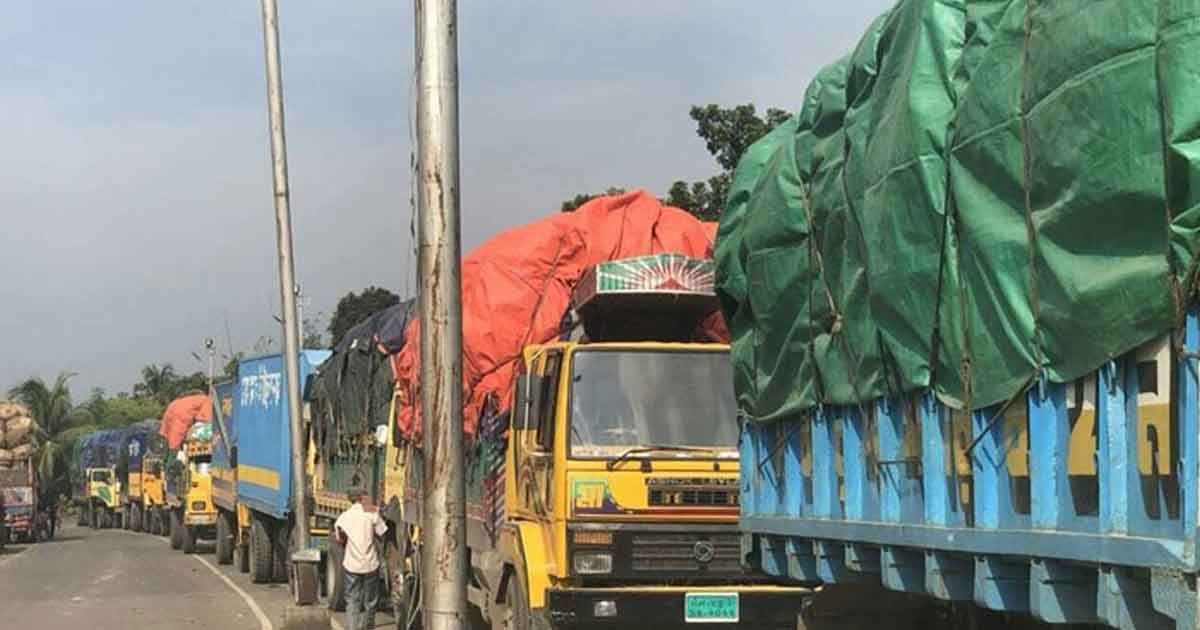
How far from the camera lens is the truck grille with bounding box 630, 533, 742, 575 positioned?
32.7 ft

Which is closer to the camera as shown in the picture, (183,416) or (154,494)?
(183,416)

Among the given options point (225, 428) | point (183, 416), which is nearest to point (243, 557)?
point (225, 428)

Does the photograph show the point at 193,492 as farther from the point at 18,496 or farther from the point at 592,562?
the point at 592,562

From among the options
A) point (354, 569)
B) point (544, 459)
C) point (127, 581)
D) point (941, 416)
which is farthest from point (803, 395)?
→ point (127, 581)

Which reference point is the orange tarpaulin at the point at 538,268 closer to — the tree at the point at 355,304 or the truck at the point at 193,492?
the truck at the point at 193,492

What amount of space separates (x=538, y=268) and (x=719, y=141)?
16854 mm

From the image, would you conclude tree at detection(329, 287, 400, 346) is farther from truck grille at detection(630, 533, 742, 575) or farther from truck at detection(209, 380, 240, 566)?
truck grille at detection(630, 533, 742, 575)

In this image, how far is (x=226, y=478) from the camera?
29.8m

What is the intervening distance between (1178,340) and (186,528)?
35.4m

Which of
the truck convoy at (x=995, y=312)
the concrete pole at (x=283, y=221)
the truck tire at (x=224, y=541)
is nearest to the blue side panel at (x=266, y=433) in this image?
the concrete pole at (x=283, y=221)

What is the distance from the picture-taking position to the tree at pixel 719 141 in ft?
90.6

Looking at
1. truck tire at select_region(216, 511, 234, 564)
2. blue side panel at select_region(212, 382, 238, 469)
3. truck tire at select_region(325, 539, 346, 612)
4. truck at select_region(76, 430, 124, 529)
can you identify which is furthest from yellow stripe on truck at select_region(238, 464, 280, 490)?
truck at select_region(76, 430, 124, 529)

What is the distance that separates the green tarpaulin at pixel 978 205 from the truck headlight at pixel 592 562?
9.99 feet

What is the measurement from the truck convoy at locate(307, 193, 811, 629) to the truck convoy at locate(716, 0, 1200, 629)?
2932mm
